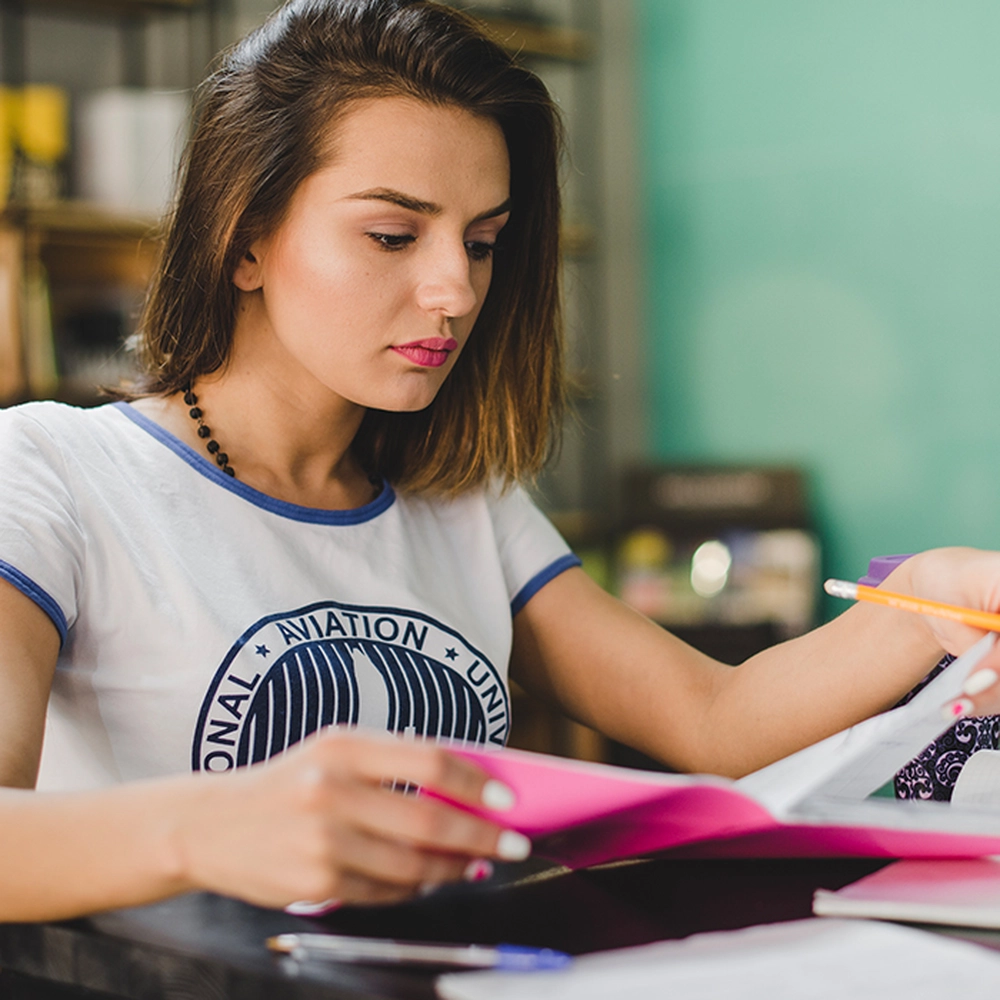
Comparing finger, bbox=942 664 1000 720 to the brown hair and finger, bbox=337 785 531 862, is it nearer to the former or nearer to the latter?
finger, bbox=337 785 531 862

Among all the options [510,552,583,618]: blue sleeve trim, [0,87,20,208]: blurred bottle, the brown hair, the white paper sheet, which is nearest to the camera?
the white paper sheet

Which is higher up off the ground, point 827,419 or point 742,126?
point 742,126

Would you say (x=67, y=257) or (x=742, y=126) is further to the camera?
(x=742, y=126)

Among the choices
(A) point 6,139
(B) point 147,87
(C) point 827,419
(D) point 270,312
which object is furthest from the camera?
(C) point 827,419

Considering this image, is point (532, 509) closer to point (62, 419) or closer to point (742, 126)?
point (62, 419)

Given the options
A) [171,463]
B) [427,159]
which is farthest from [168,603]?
[427,159]

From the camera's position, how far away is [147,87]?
121 inches

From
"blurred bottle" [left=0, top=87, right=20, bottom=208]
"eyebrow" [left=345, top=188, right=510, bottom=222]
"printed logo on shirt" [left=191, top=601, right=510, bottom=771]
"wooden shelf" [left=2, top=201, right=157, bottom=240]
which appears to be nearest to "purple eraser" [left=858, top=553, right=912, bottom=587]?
"printed logo on shirt" [left=191, top=601, right=510, bottom=771]

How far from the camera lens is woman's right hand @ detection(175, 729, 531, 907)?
24.1 inches

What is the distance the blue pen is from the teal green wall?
2724mm

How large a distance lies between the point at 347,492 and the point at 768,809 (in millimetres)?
763

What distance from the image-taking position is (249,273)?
1.27m

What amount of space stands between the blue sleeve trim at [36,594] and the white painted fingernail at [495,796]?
0.48 metres

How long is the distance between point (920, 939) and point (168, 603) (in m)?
0.67
